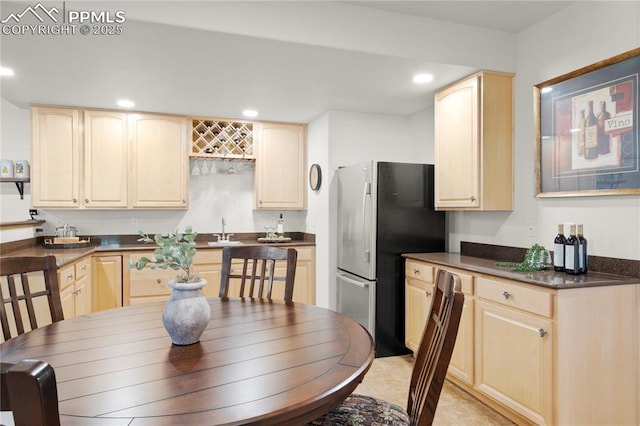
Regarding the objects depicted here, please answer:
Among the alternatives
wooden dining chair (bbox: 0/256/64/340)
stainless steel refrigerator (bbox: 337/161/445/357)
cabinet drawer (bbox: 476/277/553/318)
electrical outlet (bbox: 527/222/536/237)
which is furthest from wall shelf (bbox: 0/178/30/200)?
electrical outlet (bbox: 527/222/536/237)

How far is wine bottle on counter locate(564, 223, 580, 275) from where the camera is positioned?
2213 mm

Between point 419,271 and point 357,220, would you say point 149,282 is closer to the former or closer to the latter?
point 357,220

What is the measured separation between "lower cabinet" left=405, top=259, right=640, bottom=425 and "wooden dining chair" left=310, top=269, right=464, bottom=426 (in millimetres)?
955

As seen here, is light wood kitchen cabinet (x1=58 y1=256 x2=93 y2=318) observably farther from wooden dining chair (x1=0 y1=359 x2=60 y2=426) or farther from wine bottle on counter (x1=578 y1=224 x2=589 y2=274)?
wine bottle on counter (x1=578 y1=224 x2=589 y2=274)

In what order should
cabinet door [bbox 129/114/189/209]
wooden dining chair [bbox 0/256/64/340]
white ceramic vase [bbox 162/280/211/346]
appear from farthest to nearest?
cabinet door [bbox 129/114/189/209], wooden dining chair [bbox 0/256/64/340], white ceramic vase [bbox 162/280/211/346]

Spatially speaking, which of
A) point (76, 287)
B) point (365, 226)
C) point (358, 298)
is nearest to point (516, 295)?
point (365, 226)

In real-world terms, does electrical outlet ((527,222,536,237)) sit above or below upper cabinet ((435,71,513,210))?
below

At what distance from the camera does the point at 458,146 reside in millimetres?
3021

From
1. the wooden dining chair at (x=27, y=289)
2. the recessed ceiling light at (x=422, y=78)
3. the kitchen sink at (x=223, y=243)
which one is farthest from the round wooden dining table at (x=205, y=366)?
the kitchen sink at (x=223, y=243)

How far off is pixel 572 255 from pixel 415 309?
1292 mm

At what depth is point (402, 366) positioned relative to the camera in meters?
3.20

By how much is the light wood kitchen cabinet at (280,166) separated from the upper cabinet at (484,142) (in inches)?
82.3

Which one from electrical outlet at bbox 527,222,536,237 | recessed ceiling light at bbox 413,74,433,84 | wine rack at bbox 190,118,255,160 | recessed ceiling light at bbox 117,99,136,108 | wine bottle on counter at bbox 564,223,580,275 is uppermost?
recessed ceiling light at bbox 117,99,136,108

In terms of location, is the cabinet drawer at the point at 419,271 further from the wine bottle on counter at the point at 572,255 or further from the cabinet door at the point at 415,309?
the wine bottle on counter at the point at 572,255
